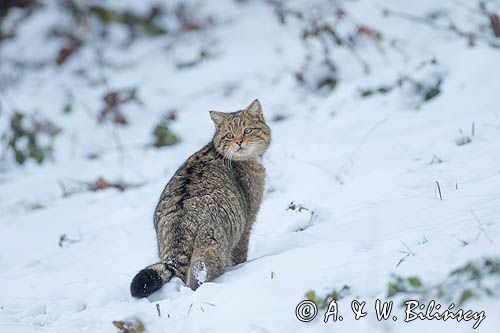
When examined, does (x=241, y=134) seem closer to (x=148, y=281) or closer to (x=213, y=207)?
(x=213, y=207)

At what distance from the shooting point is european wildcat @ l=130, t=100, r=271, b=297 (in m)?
4.60

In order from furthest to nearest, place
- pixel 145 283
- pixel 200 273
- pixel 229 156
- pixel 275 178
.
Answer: pixel 275 178 → pixel 229 156 → pixel 200 273 → pixel 145 283

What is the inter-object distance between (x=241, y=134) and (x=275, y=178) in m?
1.43

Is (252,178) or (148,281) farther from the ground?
(148,281)

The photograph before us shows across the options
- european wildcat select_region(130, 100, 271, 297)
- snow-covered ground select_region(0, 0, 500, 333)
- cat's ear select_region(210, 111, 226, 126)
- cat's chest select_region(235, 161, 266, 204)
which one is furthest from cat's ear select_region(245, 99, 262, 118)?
snow-covered ground select_region(0, 0, 500, 333)

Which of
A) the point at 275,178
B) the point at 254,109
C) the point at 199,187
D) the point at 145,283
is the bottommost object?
the point at 275,178

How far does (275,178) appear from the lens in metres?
7.26

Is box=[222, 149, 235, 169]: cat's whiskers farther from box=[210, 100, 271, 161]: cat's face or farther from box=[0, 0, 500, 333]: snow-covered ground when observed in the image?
box=[0, 0, 500, 333]: snow-covered ground

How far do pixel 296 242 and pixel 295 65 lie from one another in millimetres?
6600

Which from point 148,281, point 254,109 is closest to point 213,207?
point 148,281

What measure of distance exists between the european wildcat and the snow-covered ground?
14 cm

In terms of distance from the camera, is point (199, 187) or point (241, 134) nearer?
point (199, 187)

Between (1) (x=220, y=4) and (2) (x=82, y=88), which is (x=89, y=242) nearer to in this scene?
(2) (x=82, y=88)

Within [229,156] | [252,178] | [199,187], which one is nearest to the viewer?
[199,187]
